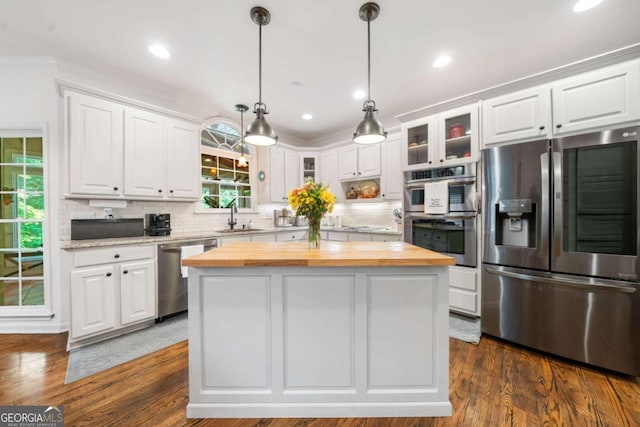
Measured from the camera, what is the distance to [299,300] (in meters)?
1.57

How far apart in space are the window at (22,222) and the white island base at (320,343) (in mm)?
2616

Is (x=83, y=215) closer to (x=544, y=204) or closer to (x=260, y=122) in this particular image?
(x=260, y=122)

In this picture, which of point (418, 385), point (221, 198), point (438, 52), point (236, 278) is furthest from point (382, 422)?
point (221, 198)

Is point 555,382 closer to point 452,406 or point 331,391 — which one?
point 452,406

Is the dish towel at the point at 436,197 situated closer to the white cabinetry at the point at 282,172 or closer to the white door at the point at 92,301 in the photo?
the white cabinetry at the point at 282,172

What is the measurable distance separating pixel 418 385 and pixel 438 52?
2842 mm

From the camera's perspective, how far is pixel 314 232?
1.91 meters

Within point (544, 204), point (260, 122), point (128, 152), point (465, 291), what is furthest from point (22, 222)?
point (544, 204)

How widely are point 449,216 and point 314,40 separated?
228cm

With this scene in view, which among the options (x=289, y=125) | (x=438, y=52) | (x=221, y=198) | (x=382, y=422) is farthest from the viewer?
(x=289, y=125)

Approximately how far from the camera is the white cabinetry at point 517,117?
2330mm

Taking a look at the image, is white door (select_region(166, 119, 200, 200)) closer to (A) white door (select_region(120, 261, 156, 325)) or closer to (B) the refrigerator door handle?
(A) white door (select_region(120, 261, 156, 325))

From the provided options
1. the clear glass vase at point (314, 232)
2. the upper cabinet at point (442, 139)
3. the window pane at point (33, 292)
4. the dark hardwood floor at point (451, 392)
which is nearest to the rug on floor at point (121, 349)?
the dark hardwood floor at point (451, 392)

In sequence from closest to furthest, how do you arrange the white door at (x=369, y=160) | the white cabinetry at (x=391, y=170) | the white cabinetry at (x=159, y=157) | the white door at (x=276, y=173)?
the white cabinetry at (x=159, y=157)
the white cabinetry at (x=391, y=170)
the white door at (x=369, y=160)
the white door at (x=276, y=173)
